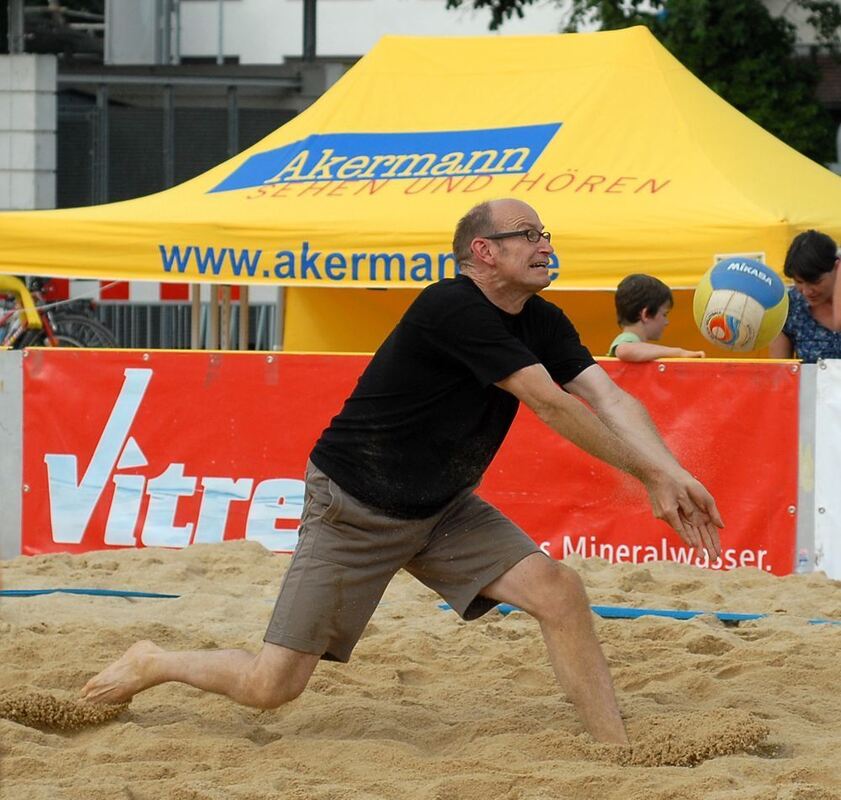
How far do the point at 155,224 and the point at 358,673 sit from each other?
4496 millimetres

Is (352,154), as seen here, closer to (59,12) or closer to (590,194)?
(590,194)

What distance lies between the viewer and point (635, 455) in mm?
4113

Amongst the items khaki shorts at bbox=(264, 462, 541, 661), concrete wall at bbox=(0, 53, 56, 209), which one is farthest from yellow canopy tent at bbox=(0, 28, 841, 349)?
concrete wall at bbox=(0, 53, 56, 209)

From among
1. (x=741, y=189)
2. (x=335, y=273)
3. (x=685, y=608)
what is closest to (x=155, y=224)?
(x=335, y=273)

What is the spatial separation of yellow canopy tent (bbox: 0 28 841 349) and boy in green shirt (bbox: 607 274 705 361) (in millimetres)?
738

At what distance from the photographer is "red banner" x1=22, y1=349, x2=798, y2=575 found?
729cm

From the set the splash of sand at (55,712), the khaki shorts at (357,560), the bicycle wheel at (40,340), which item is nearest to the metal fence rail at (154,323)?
the bicycle wheel at (40,340)

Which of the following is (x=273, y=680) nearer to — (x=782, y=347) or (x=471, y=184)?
(x=782, y=347)

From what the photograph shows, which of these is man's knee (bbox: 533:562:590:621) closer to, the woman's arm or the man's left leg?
the man's left leg

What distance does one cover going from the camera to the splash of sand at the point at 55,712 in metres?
4.47

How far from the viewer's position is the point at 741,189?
8641 mm

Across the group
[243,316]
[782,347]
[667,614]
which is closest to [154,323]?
[243,316]

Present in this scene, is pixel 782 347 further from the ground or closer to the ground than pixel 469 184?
closer to the ground

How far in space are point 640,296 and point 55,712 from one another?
418cm
